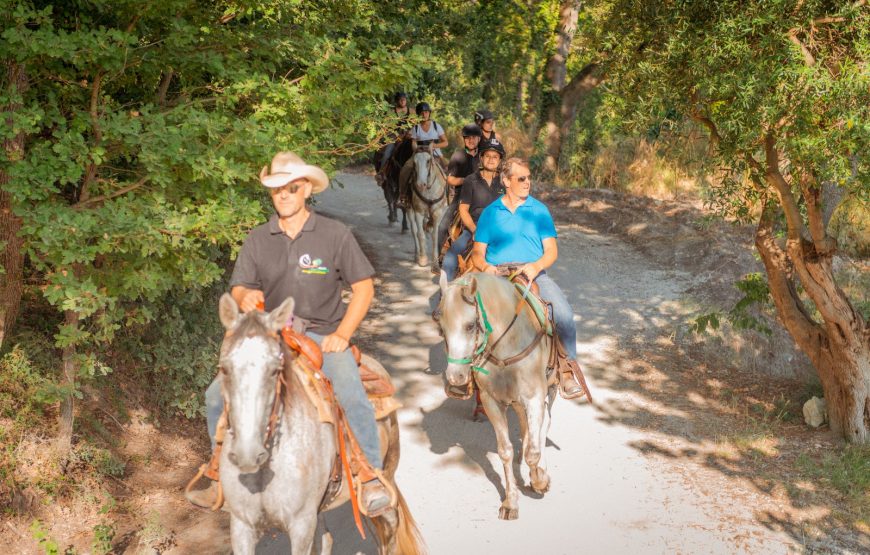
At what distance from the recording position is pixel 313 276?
17.0 ft

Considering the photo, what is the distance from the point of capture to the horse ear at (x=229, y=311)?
4.25 m

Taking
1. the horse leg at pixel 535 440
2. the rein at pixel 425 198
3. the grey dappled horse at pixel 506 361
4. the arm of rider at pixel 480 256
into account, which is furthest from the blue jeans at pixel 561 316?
the rein at pixel 425 198

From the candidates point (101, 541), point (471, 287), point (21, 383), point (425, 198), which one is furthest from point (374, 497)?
point (425, 198)

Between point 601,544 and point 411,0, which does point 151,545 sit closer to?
point 601,544

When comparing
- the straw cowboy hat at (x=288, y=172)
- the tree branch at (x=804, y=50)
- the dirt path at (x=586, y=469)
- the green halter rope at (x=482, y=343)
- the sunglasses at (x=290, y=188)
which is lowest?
the dirt path at (x=586, y=469)

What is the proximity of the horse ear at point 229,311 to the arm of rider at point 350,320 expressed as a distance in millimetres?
916

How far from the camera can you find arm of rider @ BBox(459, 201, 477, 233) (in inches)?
408

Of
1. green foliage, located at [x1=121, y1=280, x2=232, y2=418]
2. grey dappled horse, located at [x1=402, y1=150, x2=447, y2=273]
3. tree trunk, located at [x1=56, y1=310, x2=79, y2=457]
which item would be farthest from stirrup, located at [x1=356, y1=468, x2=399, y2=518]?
grey dappled horse, located at [x1=402, y1=150, x2=447, y2=273]

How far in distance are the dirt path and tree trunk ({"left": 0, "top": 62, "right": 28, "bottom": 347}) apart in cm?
248

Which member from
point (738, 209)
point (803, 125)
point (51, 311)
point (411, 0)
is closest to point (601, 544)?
point (803, 125)

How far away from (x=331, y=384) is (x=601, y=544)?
2.93 metres

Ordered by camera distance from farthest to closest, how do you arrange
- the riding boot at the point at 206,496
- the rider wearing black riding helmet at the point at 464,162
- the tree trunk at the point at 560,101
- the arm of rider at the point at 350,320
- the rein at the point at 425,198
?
the tree trunk at the point at 560,101 → the rein at the point at 425,198 → the rider wearing black riding helmet at the point at 464,162 → the arm of rider at the point at 350,320 → the riding boot at the point at 206,496

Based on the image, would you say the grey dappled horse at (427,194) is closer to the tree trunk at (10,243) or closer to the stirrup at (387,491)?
the tree trunk at (10,243)

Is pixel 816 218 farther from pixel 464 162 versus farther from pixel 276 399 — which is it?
pixel 276 399
